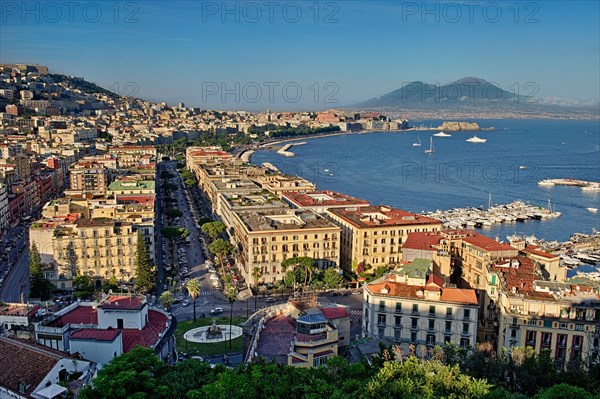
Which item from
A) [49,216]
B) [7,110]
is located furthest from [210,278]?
[7,110]

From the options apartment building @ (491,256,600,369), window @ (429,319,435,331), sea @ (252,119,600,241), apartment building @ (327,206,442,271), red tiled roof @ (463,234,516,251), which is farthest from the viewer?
sea @ (252,119,600,241)

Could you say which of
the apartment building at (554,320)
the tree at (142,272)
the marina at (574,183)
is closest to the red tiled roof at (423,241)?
the apartment building at (554,320)

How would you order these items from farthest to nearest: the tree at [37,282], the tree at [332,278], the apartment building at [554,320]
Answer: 1. the tree at [332,278]
2. the tree at [37,282]
3. the apartment building at [554,320]

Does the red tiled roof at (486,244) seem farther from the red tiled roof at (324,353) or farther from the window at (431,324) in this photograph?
the red tiled roof at (324,353)

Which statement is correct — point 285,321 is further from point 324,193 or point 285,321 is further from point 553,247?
point 553,247

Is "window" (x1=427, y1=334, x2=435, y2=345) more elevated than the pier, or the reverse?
"window" (x1=427, y1=334, x2=435, y2=345)

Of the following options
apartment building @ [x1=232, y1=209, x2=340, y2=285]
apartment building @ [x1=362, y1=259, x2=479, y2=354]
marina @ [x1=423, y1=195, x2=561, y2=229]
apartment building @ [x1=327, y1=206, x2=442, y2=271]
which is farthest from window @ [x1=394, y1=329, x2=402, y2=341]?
marina @ [x1=423, y1=195, x2=561, y2=229]

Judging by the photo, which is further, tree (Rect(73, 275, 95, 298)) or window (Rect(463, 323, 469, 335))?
tree (Rect(73, 275, 95, 298))

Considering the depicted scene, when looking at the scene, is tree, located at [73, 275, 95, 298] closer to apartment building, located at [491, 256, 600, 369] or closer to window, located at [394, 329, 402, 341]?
window, located at [394, 329, 402, 341]
